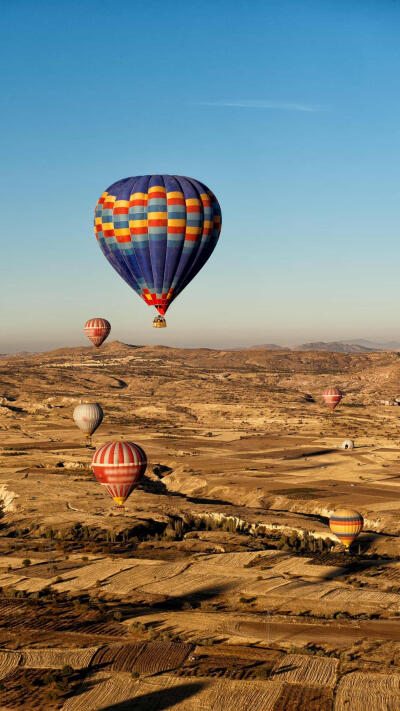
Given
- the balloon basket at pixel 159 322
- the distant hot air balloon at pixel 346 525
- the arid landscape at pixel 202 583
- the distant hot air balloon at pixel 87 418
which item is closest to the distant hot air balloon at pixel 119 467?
the arid landscape at pixel 202 583

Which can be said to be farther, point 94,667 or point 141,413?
point 141,413

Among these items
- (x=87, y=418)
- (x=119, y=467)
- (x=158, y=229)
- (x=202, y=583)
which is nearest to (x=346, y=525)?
(x=202, y=583)

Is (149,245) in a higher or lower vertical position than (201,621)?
higher

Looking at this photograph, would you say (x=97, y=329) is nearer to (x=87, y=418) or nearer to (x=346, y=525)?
(x=87, y=418)

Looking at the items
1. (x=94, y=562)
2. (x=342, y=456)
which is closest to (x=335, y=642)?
(x=94, y=562)

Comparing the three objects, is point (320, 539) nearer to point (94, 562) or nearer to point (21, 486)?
point (94, 562)

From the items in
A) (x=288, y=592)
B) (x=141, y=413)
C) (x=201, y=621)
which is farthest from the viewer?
(x=141, y=413)
